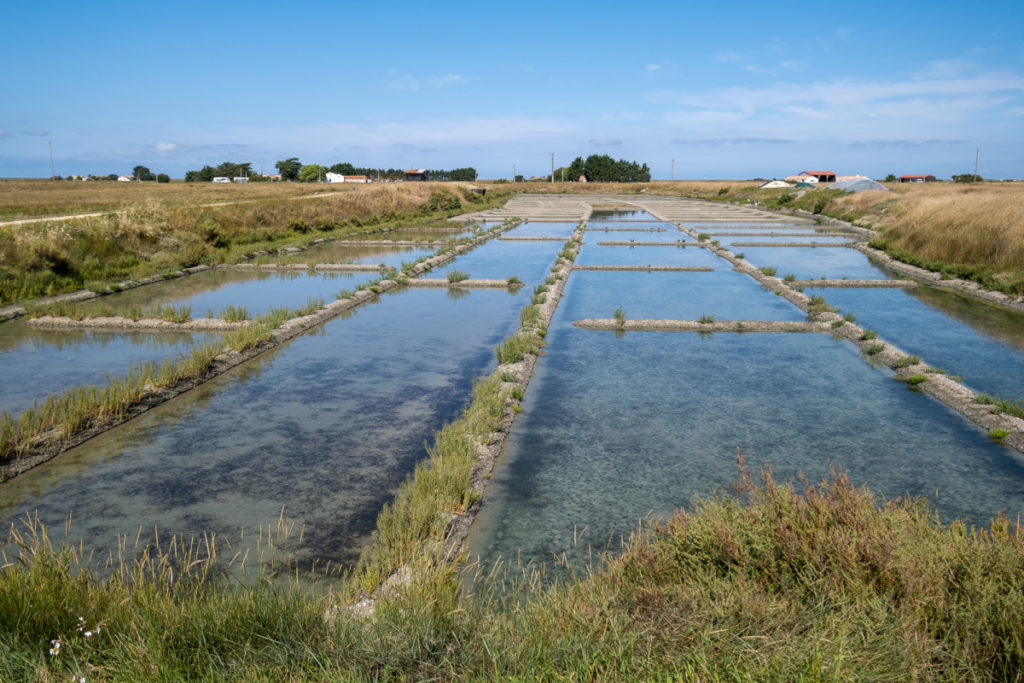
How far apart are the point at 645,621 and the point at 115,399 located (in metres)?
5.02

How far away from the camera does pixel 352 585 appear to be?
2.96 m

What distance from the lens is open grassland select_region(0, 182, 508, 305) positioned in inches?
467

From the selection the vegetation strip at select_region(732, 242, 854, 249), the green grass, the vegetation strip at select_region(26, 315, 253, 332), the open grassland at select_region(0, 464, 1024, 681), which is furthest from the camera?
the vegetation strip at select_region(732, 242, 854, 249)

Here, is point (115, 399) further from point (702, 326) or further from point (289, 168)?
point (289, 168)

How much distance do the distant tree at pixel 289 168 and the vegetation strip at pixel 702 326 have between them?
350 ft

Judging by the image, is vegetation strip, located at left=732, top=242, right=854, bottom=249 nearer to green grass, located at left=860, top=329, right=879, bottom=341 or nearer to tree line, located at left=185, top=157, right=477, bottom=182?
green grass, located at left=860, top=329, right=879, bottom=341

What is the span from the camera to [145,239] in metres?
15.6

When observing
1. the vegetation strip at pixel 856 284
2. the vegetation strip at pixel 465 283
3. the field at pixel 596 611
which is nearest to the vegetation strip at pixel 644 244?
the vegetation strip at pixel 856 284

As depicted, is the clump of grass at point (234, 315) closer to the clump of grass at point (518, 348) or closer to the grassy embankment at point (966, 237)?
the clump of grass at point (518, 348)

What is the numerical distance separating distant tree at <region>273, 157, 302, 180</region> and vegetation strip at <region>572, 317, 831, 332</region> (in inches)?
4205

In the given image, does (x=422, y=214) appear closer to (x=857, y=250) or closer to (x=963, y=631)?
(x=857, y=250)

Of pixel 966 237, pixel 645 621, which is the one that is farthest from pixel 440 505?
pixel 966 237

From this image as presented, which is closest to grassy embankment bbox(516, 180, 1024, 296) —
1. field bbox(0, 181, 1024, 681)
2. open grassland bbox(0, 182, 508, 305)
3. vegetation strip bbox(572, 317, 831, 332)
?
vegetation strip bbox(572, 317, 831, 332)

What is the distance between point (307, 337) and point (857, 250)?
54.1ft
